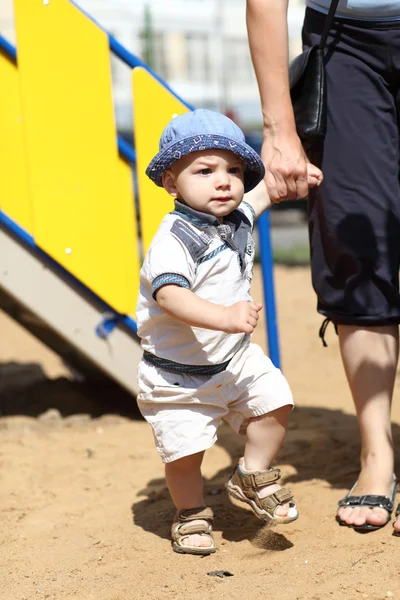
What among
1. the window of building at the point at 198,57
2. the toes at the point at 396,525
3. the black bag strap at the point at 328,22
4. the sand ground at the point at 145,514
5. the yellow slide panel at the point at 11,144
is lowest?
the window of building at the point at 198,57

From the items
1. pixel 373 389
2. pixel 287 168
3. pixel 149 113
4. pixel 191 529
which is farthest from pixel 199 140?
pixel 149 113

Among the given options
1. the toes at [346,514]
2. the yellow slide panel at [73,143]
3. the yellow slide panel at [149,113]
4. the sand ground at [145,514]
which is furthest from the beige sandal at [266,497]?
the yellow slide panel at [149,113]

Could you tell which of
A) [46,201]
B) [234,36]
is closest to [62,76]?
[46,201]

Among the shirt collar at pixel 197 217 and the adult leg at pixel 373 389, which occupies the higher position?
the shirt collar at pixel 197 217

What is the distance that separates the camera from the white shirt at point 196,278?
2.21 metres

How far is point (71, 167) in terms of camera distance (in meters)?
3.56

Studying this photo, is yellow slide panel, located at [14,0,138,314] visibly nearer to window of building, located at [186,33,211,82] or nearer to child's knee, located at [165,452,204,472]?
child's knee, located at [165,452,204,472]

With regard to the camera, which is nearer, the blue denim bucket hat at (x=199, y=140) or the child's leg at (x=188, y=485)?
the blue denim bucket hat at (x=199, y=140)

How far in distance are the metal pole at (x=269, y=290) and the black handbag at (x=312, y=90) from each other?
112cm

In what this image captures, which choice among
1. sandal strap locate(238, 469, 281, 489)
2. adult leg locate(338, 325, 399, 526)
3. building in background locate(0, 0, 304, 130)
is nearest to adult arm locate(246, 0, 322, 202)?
adult leg locate(338, 325, 399, 526)

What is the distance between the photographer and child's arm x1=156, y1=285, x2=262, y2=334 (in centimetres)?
203

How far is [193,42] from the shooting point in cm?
1441

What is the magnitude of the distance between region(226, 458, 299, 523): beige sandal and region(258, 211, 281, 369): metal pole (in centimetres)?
131

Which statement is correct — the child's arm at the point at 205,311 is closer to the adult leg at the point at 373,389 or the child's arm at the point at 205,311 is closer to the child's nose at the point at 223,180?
the child's nose at the point at 223,180
